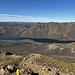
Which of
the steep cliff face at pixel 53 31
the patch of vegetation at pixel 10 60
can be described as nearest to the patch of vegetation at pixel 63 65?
the patch of vegetation at pixel 10 60

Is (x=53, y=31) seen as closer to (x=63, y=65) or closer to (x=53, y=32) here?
(x=53, y=32)

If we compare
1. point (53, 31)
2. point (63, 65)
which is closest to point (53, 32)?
point (53, 31)

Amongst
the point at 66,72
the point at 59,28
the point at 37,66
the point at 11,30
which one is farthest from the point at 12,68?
the point at 11,30

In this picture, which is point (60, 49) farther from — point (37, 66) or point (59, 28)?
point (59, 28)

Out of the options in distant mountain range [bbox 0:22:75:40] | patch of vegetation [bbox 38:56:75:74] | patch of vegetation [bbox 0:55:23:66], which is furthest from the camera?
distant mountain range [bbox 0:22:75:40]

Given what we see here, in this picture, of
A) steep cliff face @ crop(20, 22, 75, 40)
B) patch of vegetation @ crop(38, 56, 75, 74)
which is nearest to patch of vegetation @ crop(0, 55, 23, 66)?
patch of vegetation @ crop(38, 56, 75, 74)

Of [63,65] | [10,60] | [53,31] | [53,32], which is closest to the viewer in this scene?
[63,65]

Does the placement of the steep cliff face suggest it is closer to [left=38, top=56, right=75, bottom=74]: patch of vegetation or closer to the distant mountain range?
the distant mountain range

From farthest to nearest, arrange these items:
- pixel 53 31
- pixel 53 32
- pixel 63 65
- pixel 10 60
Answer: pixel 53 31, pixel 53 32, pixel 10 60, pixel 63 65
